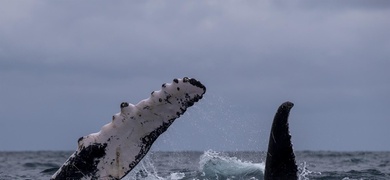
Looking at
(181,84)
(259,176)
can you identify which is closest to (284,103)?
(181,84)

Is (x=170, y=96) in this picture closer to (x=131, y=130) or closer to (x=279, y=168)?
(x=131, y=130)

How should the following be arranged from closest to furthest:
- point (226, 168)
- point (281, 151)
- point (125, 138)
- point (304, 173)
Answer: point (125, 138) → point (281, 151) → point (226, 168) → point (304, 173)

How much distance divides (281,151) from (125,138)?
1722 millimetres

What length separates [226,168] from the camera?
19.0 meters

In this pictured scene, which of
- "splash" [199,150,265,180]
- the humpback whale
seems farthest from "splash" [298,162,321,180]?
the humpback whale

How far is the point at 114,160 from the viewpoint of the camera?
839 cm

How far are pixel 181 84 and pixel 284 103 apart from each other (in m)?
1.32

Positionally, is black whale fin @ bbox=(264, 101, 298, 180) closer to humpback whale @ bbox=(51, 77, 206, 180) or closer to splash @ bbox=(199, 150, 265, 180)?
humpback whale @ bbox=(51, 77, 206, 180)

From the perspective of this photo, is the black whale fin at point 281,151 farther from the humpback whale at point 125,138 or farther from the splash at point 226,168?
the splash at point 226,168

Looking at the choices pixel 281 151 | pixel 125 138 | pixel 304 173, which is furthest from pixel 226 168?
pixel 125 138

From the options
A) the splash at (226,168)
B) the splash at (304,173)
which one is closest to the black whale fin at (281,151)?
the splash at (304,173)

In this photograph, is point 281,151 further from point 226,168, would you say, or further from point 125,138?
point 226,168

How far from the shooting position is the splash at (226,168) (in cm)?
1763

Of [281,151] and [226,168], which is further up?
[226,168]
